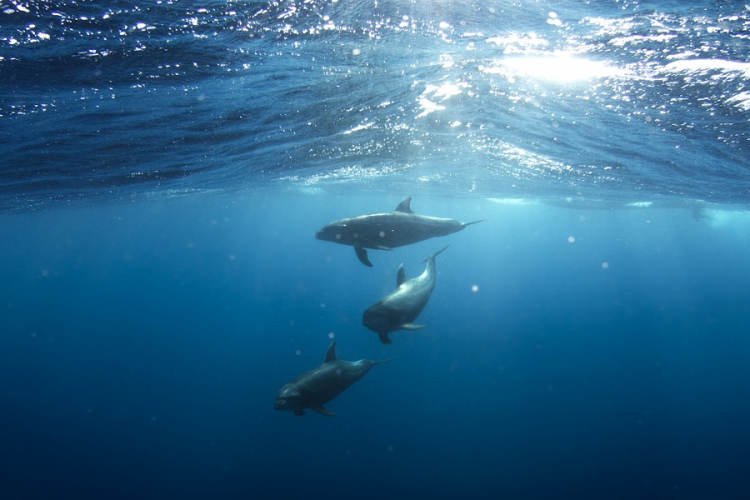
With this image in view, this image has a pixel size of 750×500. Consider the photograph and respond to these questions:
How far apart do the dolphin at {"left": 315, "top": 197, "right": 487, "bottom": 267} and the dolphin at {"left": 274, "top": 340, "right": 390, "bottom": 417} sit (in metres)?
2.43

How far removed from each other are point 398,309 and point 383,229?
1403 millimetres

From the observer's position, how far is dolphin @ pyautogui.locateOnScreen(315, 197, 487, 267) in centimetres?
681

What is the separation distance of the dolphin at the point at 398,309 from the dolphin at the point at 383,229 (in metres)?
0.80

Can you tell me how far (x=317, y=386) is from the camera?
7.62 m

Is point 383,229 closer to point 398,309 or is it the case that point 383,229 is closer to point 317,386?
point 398,309

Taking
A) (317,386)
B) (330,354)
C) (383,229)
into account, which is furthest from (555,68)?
(317,386)

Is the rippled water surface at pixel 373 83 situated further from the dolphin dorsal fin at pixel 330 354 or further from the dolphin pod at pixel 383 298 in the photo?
the dolphin dorsal fin at pixel 330 354

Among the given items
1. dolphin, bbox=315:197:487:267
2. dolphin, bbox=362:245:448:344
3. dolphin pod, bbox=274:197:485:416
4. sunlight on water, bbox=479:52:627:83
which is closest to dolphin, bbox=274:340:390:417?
dolphin pod, bbox=274:197:485:416

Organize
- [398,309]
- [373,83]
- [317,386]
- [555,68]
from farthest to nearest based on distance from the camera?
[373,83] → [555,68] → [317,386] → [398,309]

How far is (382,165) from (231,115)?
12435mm

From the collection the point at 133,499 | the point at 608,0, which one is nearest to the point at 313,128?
the point at 608,0

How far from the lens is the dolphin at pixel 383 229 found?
6811mm

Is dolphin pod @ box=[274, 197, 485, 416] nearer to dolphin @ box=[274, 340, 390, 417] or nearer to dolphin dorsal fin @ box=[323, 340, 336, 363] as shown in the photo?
dolphin @ box=[274, 340, 390, 417]

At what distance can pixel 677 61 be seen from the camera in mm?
8297
